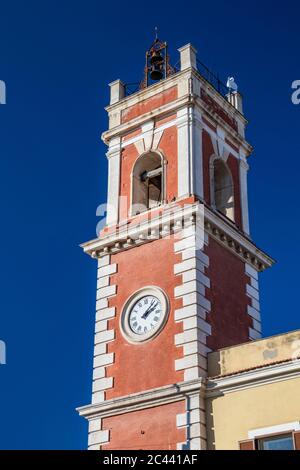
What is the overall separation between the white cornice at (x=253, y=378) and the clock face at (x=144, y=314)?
7.36ft

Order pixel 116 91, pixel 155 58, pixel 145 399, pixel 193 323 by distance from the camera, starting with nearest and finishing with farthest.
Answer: pixel 145 399 → pixel 193 323 → pixel 116 91 → pixel 155 58

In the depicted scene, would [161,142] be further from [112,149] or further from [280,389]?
[280,389]

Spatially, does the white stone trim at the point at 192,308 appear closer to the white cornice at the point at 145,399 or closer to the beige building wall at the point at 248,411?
the white cornice at the point at 145,399

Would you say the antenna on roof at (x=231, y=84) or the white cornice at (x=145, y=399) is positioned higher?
the antenna on roof at (x=231, y=84)

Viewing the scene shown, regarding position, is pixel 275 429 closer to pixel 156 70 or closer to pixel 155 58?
pixel 156 70

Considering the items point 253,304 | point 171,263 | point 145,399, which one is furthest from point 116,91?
point 145,399

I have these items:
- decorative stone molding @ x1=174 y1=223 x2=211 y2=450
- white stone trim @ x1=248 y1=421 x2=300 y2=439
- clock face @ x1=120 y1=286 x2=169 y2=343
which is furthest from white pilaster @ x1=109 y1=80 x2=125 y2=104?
white stone trim @ x1=248 y1=421 x2=300 y2=439

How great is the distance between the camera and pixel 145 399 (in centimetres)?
2033

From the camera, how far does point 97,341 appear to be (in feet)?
73.1

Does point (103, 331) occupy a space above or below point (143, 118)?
below

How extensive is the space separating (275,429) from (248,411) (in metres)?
0.81

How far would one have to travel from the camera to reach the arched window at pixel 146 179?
2440cm

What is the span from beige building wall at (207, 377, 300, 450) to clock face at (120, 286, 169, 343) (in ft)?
8.25

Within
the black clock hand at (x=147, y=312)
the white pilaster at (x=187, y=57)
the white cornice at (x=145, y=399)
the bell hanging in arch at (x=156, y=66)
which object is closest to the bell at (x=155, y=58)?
the bell hanging in arch at (x=156, y=66)
